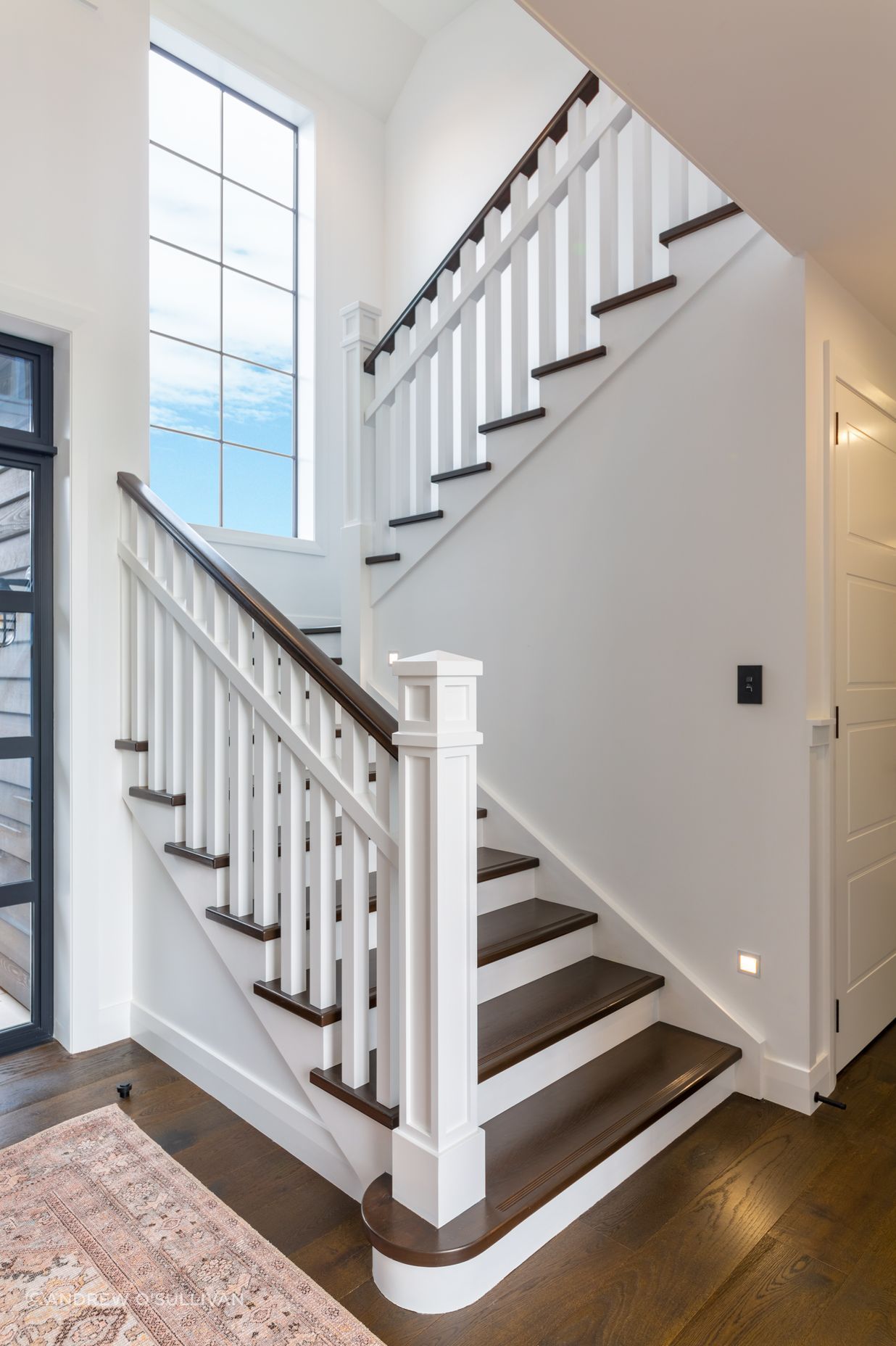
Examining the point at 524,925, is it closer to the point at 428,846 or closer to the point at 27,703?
the point at 428,846

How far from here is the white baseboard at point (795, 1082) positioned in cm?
234

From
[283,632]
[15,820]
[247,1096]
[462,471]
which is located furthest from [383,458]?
[247,1096]

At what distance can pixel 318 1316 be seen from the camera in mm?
1609

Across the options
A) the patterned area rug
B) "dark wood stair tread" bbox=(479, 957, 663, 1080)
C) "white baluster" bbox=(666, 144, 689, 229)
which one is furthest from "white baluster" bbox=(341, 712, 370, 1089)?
"white baluster" bbox=(666, 144, 689, 229)

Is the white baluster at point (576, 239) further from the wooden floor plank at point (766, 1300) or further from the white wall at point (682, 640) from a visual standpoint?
the wooden floor plank at point (766, 1300)

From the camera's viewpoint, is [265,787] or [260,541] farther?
[260,541]

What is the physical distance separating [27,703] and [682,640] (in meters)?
2.31

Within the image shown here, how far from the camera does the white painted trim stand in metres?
1.62

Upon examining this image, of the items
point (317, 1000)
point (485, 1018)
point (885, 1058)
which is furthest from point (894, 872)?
point (317, 1000)

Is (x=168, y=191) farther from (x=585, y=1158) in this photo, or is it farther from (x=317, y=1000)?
(x=585, y=1158)

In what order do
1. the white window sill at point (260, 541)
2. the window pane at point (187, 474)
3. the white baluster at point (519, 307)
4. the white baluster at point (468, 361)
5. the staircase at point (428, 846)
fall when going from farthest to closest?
the window pane at point (187, 474) < the white window sill at point (260, 541) < the white baluster at point (468, 361) < the white baluster at point (519, 307) < the staircase at point (428, 846)

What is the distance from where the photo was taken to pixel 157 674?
276 cm

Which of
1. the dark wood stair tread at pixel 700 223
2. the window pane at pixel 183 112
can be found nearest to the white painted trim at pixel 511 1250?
the dark wood stair tread at pixel 700 223

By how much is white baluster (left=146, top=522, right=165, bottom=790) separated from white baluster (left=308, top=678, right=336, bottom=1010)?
0.90 metres
